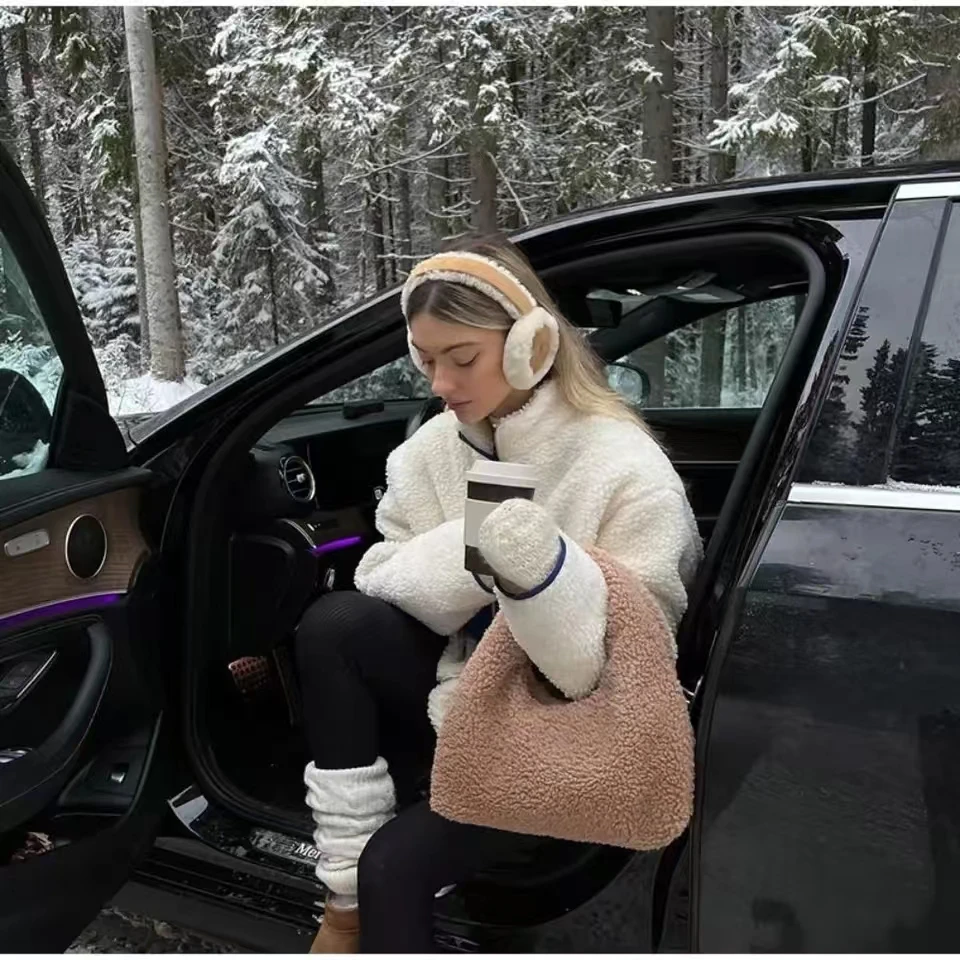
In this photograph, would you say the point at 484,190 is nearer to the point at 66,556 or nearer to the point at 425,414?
the point at 425,414

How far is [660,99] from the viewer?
29.8ft

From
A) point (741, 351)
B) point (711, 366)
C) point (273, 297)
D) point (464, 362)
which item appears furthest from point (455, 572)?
point (273, 297)

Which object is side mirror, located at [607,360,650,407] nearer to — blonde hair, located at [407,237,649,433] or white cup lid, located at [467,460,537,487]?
blonde hair, located at [407,237,649,433]

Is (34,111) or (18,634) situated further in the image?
(34,111)

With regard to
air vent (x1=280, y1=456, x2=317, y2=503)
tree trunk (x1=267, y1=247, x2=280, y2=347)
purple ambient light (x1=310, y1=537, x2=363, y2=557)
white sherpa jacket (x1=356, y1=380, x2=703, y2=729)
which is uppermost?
white sherpa jacket (x1=356, y1=380, x2=703, y2=729)

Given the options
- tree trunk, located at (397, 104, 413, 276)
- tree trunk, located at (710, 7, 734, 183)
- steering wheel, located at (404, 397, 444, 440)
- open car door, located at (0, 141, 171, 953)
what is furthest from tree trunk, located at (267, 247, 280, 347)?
open car door, located at (0, 141, 171, 953)

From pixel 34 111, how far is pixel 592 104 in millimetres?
10249

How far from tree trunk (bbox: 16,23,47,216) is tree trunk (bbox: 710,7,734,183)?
9.15 meters

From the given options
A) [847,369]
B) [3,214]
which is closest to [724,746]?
[847,369]

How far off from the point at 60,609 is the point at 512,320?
3.33 feet

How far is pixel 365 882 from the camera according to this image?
4.96 feet

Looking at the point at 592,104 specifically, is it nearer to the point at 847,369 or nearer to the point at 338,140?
the point at 338,140

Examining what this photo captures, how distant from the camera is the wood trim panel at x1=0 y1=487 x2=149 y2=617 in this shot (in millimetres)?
1673

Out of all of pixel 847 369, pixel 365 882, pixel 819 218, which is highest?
pixel 819 218
